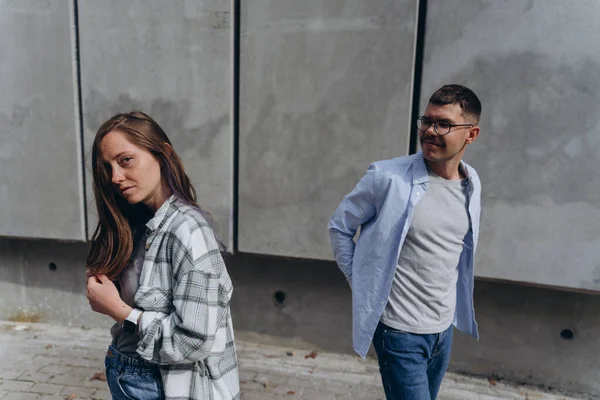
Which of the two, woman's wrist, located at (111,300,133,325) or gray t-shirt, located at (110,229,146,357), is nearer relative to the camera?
woman's wrist, located at (111,300,133,325)

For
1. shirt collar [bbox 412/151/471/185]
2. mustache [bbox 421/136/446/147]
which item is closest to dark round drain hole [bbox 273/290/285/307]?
shirt collar [bbox 412/151/471/185]

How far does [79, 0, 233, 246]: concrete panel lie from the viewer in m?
3.77

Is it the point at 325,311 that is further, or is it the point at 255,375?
the point at 325,311

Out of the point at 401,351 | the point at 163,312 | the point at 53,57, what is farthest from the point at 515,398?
the point at 53,57

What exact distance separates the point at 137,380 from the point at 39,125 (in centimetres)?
355

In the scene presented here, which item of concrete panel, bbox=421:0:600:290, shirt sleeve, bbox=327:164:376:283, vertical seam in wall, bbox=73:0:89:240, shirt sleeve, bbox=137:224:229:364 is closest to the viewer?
shirt sleeve, bbox=137:224:229:364

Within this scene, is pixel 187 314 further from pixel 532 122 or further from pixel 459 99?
pixel 532 122

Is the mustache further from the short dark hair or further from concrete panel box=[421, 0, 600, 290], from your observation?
concrete panel box=[421, 0, 600, 290]

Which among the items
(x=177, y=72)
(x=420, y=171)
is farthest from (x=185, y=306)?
(x=177, y=72)

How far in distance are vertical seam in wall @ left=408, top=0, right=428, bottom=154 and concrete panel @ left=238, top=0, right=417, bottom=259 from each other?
0.27ft

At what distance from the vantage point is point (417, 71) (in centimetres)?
354

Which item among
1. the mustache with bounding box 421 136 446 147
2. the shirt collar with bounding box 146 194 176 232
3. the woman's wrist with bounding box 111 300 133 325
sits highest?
the mustache with bounding box 421 136 446 147

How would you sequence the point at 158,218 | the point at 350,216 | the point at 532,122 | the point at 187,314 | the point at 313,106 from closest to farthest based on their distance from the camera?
the point at 187,314 < the point at 158,218 < the point at 350,216 < the point at 532,122 < the point at 313,106

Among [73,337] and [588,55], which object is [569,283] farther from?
[73,337]
